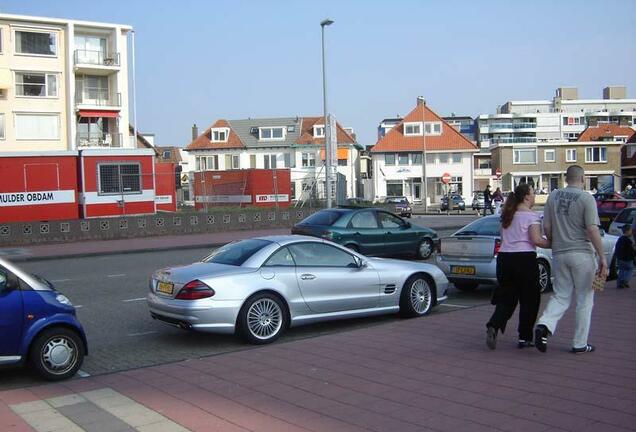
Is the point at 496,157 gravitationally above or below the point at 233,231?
above

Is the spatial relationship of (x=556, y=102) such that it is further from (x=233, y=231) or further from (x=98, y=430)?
(x=98, y=430)

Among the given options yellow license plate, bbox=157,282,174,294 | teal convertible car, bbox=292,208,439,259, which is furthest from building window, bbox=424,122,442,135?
yellow license plate, bbox=157,282,174,294

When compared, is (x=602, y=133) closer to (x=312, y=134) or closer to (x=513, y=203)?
(x=312, y=134)

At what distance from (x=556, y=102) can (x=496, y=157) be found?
52.8m

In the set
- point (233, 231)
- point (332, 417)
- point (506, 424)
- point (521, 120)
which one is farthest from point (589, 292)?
point (521, 120)

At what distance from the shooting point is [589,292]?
6566 mm

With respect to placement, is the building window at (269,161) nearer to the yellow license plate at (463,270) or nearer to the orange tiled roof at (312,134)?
the orange tiled roof at (312,134)

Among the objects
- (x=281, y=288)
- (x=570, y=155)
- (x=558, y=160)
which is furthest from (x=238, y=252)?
(x=570, y=155)

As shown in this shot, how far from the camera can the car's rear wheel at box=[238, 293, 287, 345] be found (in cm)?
788

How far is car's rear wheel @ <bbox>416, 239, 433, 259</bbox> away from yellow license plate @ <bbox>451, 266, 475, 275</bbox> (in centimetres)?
578

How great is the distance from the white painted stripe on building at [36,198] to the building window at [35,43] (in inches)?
938

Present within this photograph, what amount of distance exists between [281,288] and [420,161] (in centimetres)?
6001

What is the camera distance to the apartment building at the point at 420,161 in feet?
217

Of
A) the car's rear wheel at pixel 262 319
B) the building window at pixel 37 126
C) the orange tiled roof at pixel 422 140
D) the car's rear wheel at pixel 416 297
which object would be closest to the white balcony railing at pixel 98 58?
the building window at pixel 37 126
